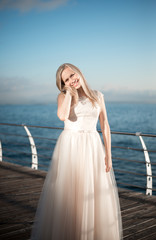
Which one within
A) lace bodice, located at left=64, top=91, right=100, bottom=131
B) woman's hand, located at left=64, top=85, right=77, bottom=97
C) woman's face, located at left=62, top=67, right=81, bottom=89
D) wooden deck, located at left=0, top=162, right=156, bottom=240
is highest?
woman's face, located at left=62, top=67, right=81, bottom=89

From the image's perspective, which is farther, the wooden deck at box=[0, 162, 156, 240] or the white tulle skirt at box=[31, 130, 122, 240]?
the wooden deck at box=[0, 162, 156, 240]

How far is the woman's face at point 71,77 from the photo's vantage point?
1.86 meters

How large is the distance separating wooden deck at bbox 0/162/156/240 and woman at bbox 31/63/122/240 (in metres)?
0.60

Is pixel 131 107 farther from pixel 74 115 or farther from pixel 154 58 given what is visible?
pixel 74 115

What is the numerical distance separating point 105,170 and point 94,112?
0.45m

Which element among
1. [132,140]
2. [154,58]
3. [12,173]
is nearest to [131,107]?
[132,140]

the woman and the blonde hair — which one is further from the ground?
the blonde hair

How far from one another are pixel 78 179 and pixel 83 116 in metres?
0.47

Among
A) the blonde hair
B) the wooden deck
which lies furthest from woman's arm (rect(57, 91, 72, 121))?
the wooden deck

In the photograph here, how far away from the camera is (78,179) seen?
192 cm

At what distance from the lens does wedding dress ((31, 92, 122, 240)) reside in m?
1.87

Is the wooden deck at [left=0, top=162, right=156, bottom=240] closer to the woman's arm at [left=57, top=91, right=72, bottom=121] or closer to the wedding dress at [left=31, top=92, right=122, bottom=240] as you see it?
the wedding dress at [left=31, top=92, right=122, bottom=240]

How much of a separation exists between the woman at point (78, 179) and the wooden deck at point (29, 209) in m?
0.60

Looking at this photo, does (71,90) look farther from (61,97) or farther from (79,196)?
(79,196)
